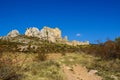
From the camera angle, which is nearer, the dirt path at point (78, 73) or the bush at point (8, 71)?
the bush at point (8, 71)

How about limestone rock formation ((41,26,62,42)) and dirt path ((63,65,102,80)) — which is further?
limestone rock formation ((41,26,62,42))

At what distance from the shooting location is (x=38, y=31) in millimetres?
146875

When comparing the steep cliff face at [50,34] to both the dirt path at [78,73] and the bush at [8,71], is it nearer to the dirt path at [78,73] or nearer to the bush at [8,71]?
the dirt path at [78,73]

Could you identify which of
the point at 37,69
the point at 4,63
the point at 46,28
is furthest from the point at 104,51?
the point at 46,28

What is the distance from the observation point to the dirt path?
521 inches

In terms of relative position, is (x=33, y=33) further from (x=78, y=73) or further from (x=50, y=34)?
(x=78, y=73)

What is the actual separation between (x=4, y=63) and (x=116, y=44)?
1238 cm

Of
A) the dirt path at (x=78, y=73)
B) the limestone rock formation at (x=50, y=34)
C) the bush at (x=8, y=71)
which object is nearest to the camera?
the bush at (x=8, y=71)

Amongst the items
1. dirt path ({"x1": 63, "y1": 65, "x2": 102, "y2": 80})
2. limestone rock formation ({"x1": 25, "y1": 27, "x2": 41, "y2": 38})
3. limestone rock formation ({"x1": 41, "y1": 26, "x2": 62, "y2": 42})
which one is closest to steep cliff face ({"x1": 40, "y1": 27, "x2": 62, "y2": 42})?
limestone rock formation ({"x1": 41, "y1": 26, "x2": 62, "y2": 42})

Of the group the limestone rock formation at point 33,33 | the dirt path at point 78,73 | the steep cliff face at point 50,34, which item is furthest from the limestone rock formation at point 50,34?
the dirt path at point 78,73

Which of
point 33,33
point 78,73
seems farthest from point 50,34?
point 78,73

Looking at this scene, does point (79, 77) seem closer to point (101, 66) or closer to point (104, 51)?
point (101, 66)

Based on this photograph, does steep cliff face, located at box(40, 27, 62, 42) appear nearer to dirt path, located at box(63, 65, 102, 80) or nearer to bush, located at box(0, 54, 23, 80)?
dirt path, located at box(63, 65, 102, 80)

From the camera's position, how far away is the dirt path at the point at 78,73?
13.2 metres
